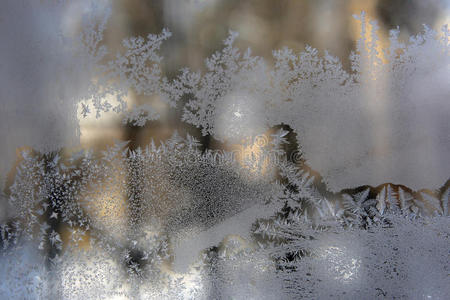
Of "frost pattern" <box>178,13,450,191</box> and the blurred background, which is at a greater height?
the blurred background

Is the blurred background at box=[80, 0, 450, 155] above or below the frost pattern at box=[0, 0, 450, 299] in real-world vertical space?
above

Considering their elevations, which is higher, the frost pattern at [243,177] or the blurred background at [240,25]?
the blurred background at [240,25]

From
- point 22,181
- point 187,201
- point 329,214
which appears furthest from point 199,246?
point 22,181

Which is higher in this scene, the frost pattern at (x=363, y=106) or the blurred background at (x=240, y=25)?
the blurred background at (x=240, y=25)

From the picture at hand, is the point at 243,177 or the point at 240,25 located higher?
the point at 240,25

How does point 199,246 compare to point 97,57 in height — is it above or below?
below

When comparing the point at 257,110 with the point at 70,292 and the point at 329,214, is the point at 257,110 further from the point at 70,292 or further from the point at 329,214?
the point at 70,292

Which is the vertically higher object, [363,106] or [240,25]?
[240,25]

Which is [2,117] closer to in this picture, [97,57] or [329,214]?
[97,57]

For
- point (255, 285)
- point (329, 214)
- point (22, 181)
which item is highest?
point (22, 181)
